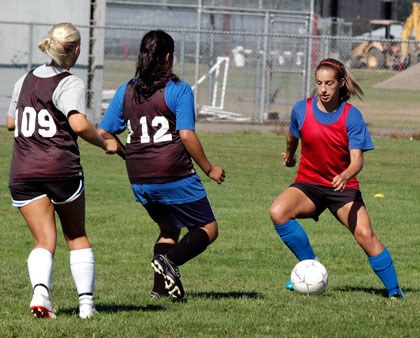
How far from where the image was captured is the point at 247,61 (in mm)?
34156

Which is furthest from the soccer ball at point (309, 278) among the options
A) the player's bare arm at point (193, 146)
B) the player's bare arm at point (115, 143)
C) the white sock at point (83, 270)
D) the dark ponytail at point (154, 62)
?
the white sock at point (83, 270)

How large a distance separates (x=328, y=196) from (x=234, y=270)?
2.21m

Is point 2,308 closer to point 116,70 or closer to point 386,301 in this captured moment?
point 386,301

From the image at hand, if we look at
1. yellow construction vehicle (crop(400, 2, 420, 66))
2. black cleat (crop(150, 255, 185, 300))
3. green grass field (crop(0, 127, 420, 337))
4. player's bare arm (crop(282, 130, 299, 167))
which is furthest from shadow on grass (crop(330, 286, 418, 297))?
yellow construction vehicle (crop(400, 2, 420, 66))

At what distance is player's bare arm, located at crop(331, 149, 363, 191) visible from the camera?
7.02 metres

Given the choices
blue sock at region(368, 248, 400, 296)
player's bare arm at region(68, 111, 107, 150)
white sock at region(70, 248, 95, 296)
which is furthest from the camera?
blue sock at region(368, 248, 400, 296)

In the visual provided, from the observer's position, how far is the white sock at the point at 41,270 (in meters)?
6.00

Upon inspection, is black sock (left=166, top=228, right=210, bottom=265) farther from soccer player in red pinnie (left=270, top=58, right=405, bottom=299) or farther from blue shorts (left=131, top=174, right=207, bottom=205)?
soccer player in red pinnie (left=270, top=58, right=405, bottom=299)

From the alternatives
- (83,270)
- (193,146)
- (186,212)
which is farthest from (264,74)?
(83,270)

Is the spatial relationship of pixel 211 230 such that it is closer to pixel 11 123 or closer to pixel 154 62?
pixel 154 62

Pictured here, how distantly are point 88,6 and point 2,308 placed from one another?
63.0ft

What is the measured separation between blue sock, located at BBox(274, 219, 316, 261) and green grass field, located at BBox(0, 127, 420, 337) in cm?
34

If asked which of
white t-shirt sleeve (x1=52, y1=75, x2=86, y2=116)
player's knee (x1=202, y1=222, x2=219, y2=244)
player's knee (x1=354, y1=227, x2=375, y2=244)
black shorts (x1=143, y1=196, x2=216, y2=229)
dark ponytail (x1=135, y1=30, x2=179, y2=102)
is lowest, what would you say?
player's knee (x1=354, y1=227, x2=375, y2=244)

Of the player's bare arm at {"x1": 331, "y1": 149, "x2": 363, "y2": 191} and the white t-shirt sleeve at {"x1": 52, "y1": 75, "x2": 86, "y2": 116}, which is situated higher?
the white t-shirt sleeve at {"x1": 52, "y1": 75, "x2": 86, "y2": 116}
